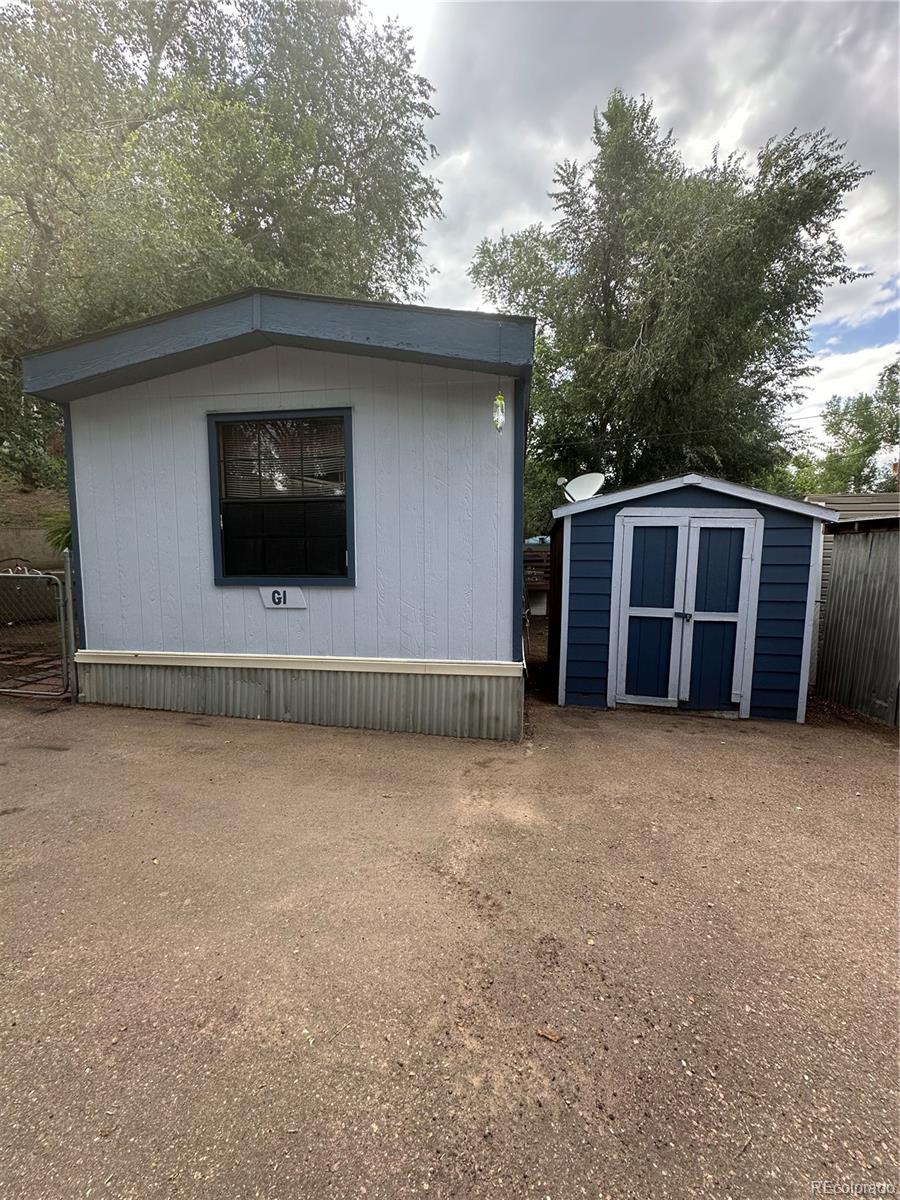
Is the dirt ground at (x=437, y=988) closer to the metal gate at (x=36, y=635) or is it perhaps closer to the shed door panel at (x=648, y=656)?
the metal gate at (x=36, y=635)

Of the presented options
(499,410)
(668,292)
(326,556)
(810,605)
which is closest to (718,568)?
(810,605)

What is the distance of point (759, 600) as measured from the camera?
5039 mm

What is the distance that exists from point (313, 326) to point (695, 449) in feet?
35.5

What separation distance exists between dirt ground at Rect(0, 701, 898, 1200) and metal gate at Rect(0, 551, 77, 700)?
169cm

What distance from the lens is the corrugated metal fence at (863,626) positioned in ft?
16.8

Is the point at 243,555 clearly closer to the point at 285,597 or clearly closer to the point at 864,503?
the point at 285,597

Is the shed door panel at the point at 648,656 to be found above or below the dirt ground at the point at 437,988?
above

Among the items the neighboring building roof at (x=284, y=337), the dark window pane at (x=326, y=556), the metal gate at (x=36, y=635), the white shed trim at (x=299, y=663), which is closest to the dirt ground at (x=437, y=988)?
the white shed trim at (x=299, y=663)

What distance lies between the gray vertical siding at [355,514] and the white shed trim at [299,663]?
0.20ft

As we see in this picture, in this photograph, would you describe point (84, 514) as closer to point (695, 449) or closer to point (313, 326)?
point (313, 326)

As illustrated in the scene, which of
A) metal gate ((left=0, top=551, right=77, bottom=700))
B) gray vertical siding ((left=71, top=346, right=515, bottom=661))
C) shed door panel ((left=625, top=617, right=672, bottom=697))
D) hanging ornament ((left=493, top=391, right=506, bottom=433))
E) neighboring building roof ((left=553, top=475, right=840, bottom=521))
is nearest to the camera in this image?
hanging ornament ((left=493, top=391, right=506, bottom=433))

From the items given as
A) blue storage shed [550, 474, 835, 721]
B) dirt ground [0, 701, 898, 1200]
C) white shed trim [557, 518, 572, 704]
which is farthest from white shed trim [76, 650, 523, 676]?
blue storage shed [550, 474, 835, 721]

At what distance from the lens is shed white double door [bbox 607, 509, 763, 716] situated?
16.5 feet

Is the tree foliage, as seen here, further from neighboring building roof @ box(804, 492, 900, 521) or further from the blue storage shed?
neighboring building roof @ box(804, 492, 900, 521)
